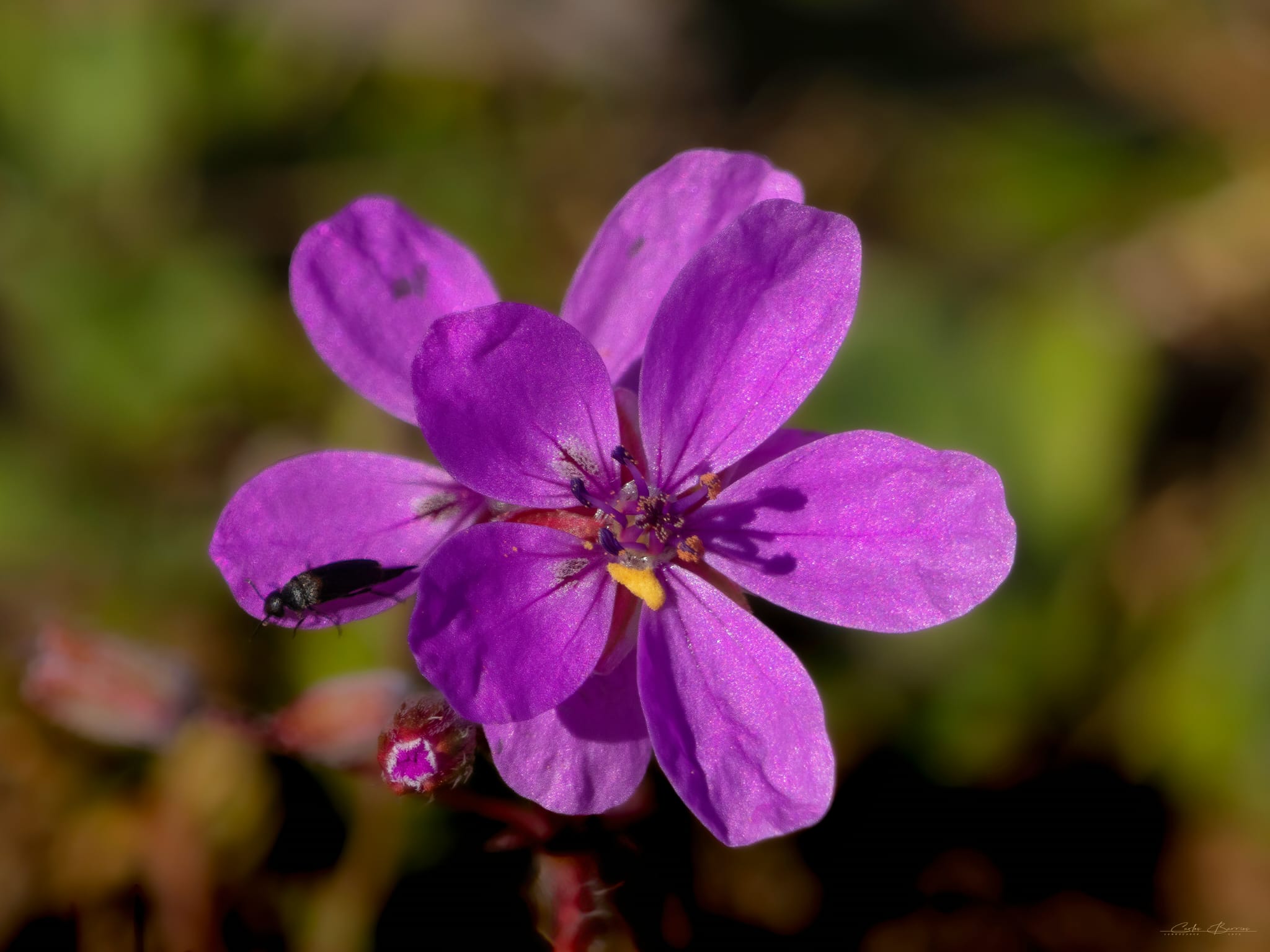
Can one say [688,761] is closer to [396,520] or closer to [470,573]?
[470,573]

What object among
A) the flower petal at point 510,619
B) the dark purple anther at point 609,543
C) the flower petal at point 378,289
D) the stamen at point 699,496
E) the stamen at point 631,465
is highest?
the flower petal at point 378,289

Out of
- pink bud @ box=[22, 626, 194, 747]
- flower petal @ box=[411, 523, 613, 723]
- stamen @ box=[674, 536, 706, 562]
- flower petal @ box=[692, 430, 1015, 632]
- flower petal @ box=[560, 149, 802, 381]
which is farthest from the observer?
pink bud @ box=[22, 626, 194, 747]

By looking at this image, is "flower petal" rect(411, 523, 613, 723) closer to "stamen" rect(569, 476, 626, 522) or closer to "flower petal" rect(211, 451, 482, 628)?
"stamen" rect(569, 476, 626, 522)

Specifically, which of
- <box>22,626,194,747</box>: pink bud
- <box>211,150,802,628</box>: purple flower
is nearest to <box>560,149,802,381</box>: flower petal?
<box>211,150,802,628</box>: purple flower

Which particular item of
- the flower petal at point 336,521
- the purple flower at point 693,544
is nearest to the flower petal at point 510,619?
the purple flower at point 693,544

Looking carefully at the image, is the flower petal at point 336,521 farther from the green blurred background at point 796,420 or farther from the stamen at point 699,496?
the green blurred background at point 796,420

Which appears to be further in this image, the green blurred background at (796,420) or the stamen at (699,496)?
the green blurred background at (796,420)

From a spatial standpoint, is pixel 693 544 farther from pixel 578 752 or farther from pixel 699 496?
pixel 578 752
